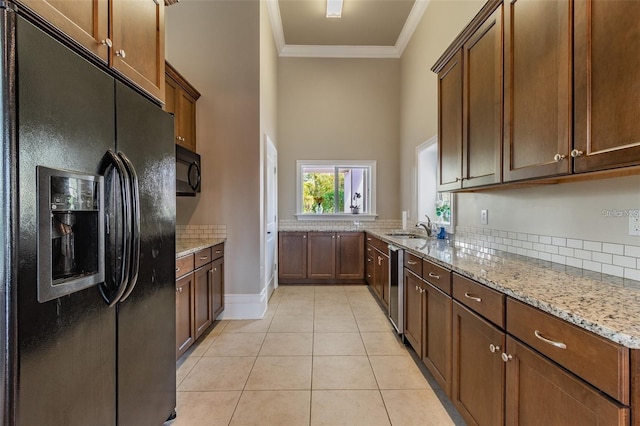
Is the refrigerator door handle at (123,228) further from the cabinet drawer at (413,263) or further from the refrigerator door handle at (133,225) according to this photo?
the cabinet drawer at (413,263)

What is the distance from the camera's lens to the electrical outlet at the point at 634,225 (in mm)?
1274

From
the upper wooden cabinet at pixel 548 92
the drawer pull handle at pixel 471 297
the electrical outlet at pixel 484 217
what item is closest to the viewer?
the upper wooden cabinet at pixel 548 92

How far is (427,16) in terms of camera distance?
3.79m

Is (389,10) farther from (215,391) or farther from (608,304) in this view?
(215,391)

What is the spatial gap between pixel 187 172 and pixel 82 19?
205 centimetres

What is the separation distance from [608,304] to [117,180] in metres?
1.77

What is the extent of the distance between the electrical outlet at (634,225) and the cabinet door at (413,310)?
119 cm

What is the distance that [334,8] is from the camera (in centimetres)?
376

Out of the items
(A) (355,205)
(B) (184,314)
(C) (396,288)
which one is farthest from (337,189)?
(B) (184,314)

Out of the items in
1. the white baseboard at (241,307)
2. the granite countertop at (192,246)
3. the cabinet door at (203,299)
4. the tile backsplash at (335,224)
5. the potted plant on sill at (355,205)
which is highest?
the potted plant on sill at (355,205)

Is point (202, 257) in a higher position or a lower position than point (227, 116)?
lower

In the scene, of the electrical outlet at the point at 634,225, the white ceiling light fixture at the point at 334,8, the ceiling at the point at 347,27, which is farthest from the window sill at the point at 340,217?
the electrical outlet at the point at 634,225

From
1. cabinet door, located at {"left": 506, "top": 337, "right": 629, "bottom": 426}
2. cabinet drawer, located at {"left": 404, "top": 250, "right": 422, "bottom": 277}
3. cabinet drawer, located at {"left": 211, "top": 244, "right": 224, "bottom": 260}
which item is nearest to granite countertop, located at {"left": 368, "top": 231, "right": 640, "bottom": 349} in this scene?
cabinet door, located at {"left": 506, "top": 337, "right": 629, "bottom": 426}

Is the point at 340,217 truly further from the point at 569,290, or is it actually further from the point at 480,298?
the point at 569,290
